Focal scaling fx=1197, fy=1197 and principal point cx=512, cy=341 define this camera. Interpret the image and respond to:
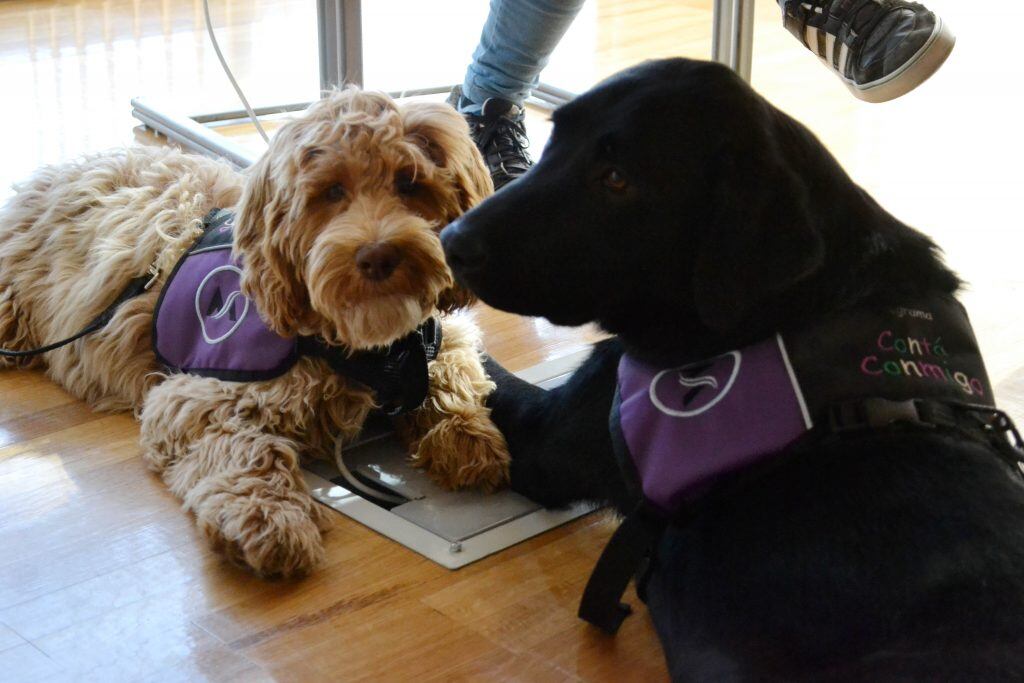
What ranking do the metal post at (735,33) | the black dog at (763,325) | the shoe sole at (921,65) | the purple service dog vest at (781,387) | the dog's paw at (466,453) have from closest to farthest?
the black dog at (763,325), the purple service dog vest at (781,387), the dog's paw at (466,453), the shoe sole at (921,65), the metal post at (735,33)

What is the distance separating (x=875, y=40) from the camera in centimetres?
232

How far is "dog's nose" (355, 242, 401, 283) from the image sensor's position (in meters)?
1.64

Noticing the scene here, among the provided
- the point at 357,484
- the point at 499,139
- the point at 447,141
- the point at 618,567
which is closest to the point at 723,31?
the point at 499,139

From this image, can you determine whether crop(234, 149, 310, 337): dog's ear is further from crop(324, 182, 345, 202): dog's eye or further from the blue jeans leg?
the blue jeans leg

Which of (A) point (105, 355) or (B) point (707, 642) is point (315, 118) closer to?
(A) point (105, 355)

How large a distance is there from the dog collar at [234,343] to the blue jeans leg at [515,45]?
99 centimetres

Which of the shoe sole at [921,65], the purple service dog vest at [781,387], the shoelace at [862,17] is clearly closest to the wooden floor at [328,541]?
the purple service dog vest at [781,387]

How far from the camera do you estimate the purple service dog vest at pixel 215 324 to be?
1.86 metres

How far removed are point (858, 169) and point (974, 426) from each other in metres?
2.27

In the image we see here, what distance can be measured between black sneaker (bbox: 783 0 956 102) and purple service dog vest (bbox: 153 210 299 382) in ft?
4.07

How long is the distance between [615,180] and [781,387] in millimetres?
284

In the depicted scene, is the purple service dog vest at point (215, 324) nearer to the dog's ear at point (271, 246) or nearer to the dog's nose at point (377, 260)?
the dog's ear at point (271, 246)

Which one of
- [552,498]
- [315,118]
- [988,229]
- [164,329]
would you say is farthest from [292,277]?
[988,229]

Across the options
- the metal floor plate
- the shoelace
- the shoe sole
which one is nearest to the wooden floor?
the metal floor plate
